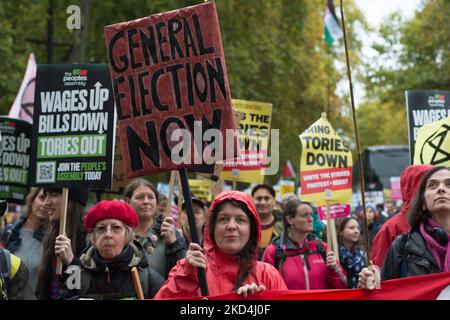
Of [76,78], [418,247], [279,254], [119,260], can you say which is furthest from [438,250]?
[76,78]

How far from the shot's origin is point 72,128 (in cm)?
659

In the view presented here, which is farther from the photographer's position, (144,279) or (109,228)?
(109,228)

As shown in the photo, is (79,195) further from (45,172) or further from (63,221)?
(63,221)

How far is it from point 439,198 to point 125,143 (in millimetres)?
1803

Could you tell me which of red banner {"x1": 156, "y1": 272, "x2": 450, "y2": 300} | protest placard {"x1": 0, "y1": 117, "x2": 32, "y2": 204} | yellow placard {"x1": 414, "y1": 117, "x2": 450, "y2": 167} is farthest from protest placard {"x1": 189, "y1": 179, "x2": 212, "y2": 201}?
red banner {"x1": 156, "y1": 272, "x2": 450, "y2": 300}

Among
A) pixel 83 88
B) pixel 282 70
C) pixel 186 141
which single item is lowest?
pixel 186 141

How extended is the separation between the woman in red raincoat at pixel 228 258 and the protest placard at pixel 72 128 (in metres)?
1.72

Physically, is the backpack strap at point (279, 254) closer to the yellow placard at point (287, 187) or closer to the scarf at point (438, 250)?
the scarf at point (438, 250)

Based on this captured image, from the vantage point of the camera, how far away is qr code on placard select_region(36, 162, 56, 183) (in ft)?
21.4

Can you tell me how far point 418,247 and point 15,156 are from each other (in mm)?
4307

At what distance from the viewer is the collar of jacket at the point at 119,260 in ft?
17.8
